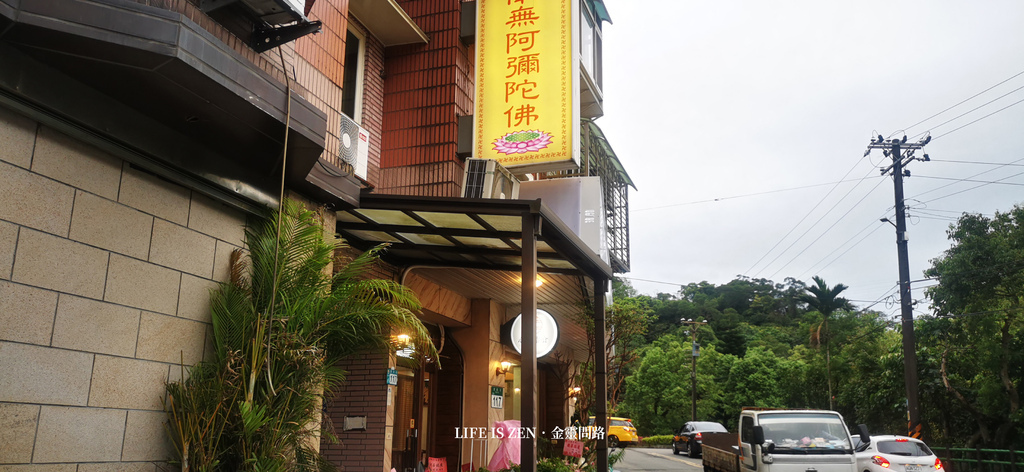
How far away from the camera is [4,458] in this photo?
14.1 ft

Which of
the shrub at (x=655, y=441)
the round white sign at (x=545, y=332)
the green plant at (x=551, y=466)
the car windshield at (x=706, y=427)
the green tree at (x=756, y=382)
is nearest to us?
the green plant at (x=551, y=466)

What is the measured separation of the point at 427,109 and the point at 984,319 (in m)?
18.1

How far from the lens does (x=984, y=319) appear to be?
69.2 feet

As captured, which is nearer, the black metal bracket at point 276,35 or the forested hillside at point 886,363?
Answer: the black metal bracket at point 276,35

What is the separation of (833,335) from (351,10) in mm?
33395

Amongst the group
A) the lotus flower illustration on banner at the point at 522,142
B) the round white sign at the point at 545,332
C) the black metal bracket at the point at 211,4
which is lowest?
the round white sign at the point at 545,332

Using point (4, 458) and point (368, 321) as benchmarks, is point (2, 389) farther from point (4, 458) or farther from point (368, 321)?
point (368, 321)

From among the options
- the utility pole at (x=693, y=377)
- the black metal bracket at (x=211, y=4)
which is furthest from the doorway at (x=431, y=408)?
the utility pole at (x=693, y=377)

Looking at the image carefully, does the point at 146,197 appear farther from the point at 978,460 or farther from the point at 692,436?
the point at 692,436

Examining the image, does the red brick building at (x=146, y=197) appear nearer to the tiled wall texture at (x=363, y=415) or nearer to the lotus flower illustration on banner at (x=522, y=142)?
the lotus flower illustration on banner at (x=522, y=142)

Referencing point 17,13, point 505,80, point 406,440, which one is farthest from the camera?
point 406,440

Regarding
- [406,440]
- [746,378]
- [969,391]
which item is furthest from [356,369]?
[746,378]

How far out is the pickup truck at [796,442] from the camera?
1191 cm

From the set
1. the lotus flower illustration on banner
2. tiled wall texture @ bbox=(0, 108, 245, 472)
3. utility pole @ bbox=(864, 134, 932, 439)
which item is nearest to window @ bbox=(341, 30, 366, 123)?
the lotus flower illustration on banner
